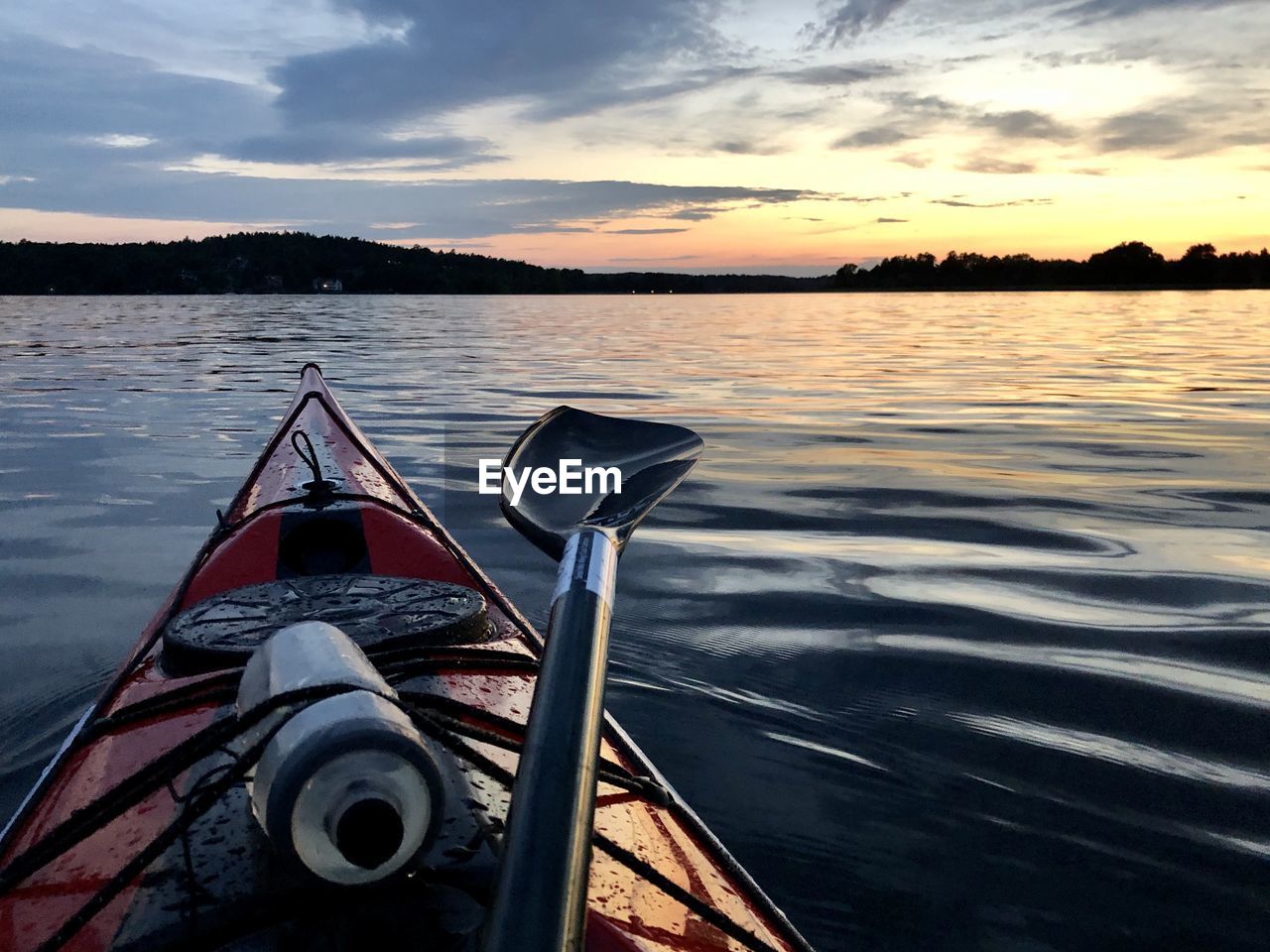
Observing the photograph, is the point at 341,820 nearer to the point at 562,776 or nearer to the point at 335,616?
the point at 562,776

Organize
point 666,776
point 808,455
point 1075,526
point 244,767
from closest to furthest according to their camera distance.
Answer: point 244,767 → point 666,776 → point 1075,526 → point 808,455

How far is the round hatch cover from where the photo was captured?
1.92 metres

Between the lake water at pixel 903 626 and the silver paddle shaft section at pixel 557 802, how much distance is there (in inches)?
51.0

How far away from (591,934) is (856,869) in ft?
4.49

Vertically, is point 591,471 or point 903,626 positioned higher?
point 591,471

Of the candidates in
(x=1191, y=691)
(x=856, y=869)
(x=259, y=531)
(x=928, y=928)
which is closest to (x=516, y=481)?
(x=259, y=531)

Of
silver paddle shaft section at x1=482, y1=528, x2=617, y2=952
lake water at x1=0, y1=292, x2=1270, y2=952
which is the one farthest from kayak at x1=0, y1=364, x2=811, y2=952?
lake water at x1=0, y1=292, x2=1270, y2=952

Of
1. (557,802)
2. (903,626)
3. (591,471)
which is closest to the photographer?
(557,802)

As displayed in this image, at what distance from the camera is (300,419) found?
4691 mm

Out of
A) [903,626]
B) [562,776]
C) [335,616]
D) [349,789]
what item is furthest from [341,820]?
[903,626]

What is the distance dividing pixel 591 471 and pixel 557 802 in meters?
1.95

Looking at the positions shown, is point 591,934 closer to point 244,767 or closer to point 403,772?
point 403,772

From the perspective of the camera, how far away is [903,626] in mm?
3785

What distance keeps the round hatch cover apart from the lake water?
925mm
